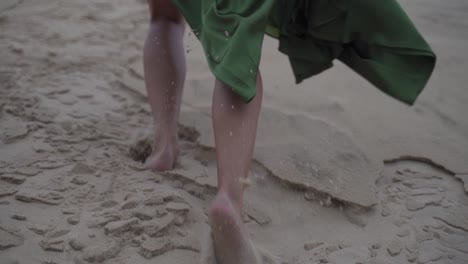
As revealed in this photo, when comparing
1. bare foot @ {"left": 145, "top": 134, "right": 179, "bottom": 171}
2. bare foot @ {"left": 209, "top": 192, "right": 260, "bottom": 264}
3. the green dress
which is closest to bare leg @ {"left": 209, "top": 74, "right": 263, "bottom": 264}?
bare foot @ {"left": 209, "top": 192, "right": 260, "bottom": 264}

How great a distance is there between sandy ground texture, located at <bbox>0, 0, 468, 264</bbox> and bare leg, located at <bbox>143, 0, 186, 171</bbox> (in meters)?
0.08

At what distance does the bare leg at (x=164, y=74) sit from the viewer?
6.23 feet

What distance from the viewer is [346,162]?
1963 millimetres

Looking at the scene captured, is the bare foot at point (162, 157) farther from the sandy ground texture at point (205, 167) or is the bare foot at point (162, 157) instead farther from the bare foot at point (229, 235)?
the bare foot at point (229, 235)

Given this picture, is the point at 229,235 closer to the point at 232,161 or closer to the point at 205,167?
the point at 232,161

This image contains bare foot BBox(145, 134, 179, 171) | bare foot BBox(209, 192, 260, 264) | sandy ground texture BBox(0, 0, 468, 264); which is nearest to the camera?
bare foot BBox(209, 192, 260, 264)

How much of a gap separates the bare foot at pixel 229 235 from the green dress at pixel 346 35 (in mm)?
343

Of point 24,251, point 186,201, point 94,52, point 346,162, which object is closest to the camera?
point 24,251

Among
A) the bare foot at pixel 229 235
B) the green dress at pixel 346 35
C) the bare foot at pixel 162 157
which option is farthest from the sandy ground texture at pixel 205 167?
the green dress at pixel 346 35

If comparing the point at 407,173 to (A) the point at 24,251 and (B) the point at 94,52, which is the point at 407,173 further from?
(B) the point at 94,52

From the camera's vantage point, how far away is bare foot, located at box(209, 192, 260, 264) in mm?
1322

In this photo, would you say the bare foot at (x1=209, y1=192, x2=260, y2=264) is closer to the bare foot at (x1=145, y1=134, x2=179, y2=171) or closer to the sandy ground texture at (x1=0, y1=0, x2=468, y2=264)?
the sandy ground texture at (x1=0, y1=0, x2=468, y2=264)

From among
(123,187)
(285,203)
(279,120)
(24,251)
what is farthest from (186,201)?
(279,120)

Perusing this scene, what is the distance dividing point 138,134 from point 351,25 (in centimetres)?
100
